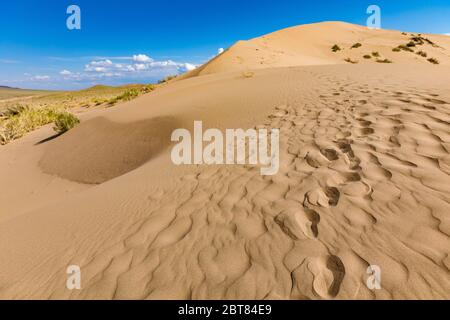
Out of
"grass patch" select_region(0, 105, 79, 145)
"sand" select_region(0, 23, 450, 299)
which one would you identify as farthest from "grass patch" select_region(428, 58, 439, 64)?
"grass patch" select_region(0, 105, 79, 145)

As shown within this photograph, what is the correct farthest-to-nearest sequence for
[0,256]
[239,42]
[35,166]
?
1. [239,42]
2. [35,166]
3. [0,256]

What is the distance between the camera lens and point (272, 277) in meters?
2.14

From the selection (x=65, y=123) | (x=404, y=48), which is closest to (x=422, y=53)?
(x=404, y=48)

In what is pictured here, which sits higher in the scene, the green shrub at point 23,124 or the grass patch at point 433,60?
the grass patch at point 433,60

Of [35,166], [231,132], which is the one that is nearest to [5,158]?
[35,166]

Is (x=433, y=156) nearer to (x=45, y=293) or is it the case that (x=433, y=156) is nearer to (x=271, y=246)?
(x=271, y=246)

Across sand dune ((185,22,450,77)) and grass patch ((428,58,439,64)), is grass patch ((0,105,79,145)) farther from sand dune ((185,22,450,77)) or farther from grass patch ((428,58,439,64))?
grass patch ((428,58,439,64))

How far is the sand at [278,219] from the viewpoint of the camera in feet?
6.89

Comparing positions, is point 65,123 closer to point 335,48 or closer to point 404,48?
point 335,48

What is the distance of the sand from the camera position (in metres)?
2.10

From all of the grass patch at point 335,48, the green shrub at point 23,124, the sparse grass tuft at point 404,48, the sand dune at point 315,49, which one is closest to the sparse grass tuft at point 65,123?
the green shrub at point 23,124

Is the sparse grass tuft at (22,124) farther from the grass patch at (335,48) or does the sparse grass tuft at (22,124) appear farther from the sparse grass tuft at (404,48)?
the sparse grass tuft at (404,48)

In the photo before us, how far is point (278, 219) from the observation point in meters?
2.80

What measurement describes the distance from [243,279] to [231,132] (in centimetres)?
436
